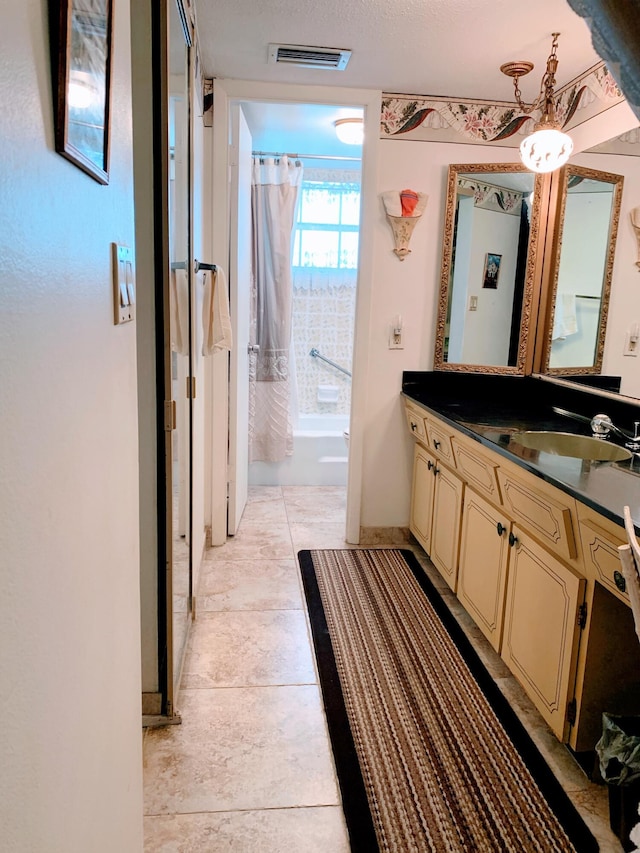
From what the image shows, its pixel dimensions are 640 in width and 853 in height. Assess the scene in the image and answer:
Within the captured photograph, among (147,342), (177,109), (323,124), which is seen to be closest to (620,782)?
(147,342)

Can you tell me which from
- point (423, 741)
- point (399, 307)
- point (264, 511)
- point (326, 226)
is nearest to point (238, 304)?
point (399, 307)

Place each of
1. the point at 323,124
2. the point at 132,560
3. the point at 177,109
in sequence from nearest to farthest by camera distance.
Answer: the point at 132,560, the point at 177,109, the point at 323,124

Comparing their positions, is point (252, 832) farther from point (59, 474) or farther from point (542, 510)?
point (59, 474)

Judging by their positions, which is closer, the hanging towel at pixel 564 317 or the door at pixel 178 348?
the door at pixel 178 348

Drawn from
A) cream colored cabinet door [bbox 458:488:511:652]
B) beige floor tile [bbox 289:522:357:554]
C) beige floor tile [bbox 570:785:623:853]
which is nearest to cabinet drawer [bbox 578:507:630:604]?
cream colored cabinet door [bbox 458:488:511:652]

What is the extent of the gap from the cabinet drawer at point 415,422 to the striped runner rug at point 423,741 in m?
0.79

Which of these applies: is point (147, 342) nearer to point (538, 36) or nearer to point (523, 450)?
point (523, 450)

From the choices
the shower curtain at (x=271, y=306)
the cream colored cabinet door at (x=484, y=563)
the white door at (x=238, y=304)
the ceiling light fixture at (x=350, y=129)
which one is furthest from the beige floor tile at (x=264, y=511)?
the ceiling light fixture at (x=350, y=129)

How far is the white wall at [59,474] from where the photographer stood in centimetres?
54

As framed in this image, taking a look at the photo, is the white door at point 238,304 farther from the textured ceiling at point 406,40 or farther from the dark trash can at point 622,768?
the dark trash can at point 622,768

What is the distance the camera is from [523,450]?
206 centimetres

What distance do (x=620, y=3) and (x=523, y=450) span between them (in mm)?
1750

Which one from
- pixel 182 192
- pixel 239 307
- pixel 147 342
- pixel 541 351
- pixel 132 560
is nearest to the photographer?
pixel 132 560

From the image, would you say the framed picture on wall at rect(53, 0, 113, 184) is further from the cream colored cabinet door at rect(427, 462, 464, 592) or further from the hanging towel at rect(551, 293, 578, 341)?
the hanging towel at rect(551, 293, 578, 341)
